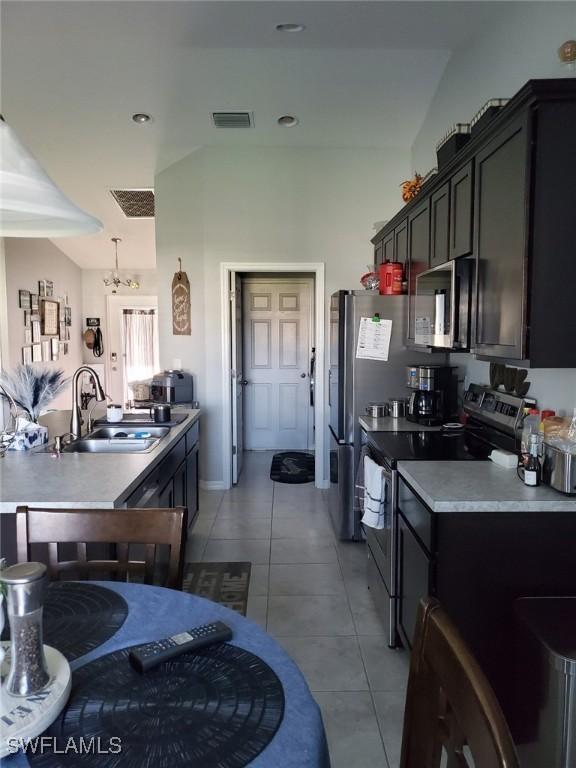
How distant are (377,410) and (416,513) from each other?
140cm

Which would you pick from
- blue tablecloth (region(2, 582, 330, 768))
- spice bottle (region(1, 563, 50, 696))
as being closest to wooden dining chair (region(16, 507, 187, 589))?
blue tablecloth (region(2, 582, 330, 768))

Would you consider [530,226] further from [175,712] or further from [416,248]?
[175,712]

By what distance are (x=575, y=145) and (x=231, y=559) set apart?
9.38 feet

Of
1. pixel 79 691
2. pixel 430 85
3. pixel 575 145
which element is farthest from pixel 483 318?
pixel 430 85

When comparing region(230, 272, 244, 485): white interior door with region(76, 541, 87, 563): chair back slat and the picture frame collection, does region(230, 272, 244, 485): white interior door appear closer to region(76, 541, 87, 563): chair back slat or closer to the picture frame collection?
the picture frame collection

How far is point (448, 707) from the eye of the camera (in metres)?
0.87

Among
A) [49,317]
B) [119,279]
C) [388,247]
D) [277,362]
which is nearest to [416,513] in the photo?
[388,247]

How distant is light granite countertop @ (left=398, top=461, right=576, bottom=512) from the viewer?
181cm

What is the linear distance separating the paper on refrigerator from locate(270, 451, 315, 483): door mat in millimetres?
2015

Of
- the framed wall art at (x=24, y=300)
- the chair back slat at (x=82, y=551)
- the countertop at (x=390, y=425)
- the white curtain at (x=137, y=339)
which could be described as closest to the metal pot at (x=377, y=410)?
the countertop at (x=390, y=425)

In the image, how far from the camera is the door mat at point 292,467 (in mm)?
5258

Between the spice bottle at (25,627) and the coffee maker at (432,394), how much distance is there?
2623mm

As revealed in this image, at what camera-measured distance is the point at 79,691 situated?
976 mm

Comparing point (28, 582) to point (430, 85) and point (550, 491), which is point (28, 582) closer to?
point (550, 491)
